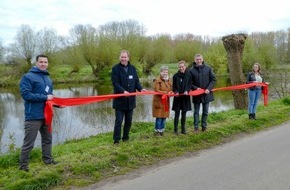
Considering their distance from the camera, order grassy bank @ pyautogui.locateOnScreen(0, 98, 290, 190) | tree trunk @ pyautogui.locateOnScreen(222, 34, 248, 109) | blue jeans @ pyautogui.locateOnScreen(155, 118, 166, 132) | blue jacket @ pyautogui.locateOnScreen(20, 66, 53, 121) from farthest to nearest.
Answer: tree trunk @ pyautogui.locateOnScreen(222, 34, 248, 109) < blue jeans @ pyautogui.locateOnScreen(155, 118, 166, 132) < blue jacket @ pyautogui.locateOnScreen(20, 66, 53, 121) < grassy bank @ pyautogui.locateOnScreen(0, 98, 290, 190)

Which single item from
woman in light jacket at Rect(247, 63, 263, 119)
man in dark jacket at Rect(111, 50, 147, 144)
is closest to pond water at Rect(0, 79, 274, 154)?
woman in light jacket at Rect(247, 63, 263, 119)

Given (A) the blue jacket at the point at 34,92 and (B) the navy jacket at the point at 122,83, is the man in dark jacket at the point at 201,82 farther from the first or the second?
(A) the blue jacket at the point at 34,92

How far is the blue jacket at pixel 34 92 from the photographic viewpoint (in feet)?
18.0

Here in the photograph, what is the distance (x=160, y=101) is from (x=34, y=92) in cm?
334

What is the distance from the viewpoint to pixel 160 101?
8125 millimetres

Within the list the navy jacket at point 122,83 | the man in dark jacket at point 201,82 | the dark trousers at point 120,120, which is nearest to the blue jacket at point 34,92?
the navy jacket at point 122,83

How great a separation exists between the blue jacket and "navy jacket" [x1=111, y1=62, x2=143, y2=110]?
5.95 ft

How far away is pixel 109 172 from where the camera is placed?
5.80m

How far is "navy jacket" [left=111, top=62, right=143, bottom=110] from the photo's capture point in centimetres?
723

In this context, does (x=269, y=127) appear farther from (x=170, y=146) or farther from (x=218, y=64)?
(x=218, y=64)

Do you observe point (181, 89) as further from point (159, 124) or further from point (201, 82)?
point (159, 124)

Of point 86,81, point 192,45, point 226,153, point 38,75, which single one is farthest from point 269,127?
point 192,45

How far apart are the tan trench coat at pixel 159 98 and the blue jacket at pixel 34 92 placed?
3051 mm

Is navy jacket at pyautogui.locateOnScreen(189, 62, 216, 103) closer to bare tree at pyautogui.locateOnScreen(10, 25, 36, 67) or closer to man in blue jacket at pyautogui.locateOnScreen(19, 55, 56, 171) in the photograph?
man in blue jacket at pyautogui.locateOnScreen(19, 55, 56, 171)
